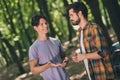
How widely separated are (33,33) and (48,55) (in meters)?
36.8

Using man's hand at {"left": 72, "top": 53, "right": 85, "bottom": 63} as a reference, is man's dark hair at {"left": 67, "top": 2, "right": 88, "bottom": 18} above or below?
above

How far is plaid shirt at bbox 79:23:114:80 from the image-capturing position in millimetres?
4906

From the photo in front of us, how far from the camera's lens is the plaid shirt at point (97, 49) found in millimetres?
4906

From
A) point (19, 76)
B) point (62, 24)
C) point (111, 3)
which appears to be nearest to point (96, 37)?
point (111, 3)

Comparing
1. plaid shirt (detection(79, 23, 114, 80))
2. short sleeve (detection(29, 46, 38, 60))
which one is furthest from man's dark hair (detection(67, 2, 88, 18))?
short sleeve (detection(29, 46, 38, 60))

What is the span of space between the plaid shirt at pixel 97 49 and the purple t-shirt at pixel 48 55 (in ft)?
2.77

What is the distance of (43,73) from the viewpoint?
5797 millimetres

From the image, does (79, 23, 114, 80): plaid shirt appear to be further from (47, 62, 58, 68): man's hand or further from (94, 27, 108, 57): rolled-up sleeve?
(47, 62, 58, 68): man's hand

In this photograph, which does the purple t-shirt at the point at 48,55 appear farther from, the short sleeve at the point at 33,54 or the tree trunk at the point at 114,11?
the tree trunk at the point at 114,11

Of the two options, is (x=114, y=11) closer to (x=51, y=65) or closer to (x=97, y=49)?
(x=51, y=65)

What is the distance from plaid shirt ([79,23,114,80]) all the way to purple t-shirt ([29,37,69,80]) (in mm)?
845

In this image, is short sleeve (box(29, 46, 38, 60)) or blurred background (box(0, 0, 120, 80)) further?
blurred background (box(0, 0, 120, 80))

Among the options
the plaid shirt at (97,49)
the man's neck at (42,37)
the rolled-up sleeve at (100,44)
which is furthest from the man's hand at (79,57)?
the man's neck at (42,37)

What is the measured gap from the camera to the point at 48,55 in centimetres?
575
